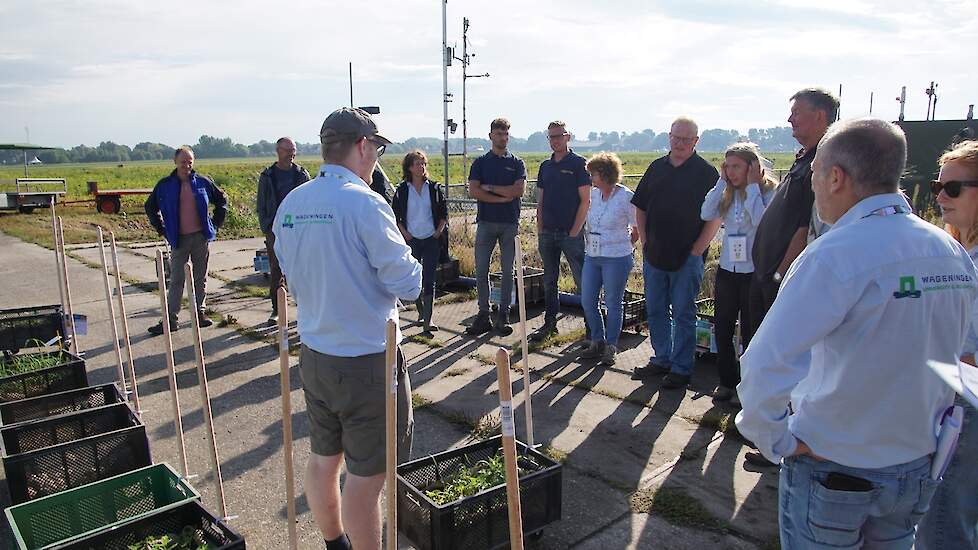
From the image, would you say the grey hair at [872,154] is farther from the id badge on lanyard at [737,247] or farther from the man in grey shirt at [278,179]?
the man in grey shirt at [278,179]

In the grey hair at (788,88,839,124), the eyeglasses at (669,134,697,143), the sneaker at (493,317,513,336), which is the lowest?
the sneaker at (493,317,513,336)

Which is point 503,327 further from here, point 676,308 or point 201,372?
point 201,372

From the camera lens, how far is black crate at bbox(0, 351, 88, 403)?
441 cm

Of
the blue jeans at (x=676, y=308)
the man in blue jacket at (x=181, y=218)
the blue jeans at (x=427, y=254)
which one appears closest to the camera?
the blue jeans at (x=676, y=308)

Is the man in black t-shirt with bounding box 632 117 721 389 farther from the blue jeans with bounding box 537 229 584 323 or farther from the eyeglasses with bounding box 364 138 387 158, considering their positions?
the eyeglasses with bounding box 364 138 387 158

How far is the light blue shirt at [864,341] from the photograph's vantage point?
1.66 meters

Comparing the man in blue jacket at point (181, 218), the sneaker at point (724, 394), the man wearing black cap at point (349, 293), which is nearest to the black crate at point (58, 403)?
the man wearing black cap at point (349, 293)

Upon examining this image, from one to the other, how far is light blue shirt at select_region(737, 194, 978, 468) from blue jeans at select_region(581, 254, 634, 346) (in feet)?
12.7

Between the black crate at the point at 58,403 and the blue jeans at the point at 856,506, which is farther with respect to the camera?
the black crate at the point at 58,403

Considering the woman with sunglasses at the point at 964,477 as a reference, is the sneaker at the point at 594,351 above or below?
below

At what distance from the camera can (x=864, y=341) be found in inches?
66.6

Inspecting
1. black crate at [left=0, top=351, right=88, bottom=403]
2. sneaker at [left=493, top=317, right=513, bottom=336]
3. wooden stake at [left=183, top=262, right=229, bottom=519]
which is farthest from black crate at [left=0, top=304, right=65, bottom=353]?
sneaker at [left=493, top=317, right=513, bottom=336]

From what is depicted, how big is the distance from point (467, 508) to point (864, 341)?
1838mm

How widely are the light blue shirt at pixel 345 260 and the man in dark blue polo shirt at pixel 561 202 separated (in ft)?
12.4
